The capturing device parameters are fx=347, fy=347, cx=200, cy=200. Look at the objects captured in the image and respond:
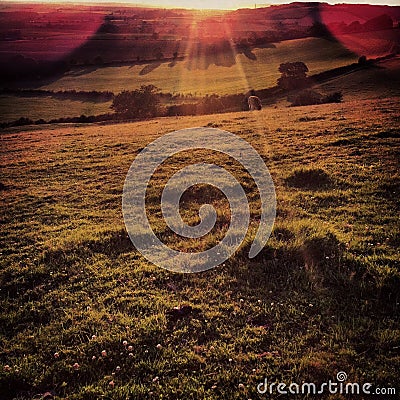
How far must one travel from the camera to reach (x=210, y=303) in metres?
6.68

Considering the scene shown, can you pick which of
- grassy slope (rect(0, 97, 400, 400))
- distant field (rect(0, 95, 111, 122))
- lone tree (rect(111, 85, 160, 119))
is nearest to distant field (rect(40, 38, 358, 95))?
distant field (rect(0, 95, 111, 122))

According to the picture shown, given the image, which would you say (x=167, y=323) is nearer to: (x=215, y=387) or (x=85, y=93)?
(x=215, y=387)

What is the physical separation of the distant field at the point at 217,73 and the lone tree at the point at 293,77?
2108mm

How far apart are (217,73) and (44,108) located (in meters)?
37.6

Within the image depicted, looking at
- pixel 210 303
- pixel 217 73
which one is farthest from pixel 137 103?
pixel 210 303

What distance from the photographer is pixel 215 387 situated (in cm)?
492

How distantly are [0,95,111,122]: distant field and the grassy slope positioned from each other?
131 feet

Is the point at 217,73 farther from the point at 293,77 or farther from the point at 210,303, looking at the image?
the point at 210,303

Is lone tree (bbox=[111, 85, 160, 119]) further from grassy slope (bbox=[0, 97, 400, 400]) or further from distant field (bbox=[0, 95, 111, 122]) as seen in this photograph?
grassy slope (bbox=[0, 97, 400, 400])

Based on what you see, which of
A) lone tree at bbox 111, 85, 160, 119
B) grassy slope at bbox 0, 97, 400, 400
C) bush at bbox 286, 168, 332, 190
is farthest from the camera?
lone tree at bbox 111, 85, 160, 119

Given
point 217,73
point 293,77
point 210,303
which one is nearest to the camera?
point 210,303

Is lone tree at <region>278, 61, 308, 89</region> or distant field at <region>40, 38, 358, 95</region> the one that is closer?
lone tree at <region>278, 61, 308, 89</region>

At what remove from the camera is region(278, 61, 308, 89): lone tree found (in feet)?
169

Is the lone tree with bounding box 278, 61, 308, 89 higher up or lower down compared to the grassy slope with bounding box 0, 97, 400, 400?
higher up
